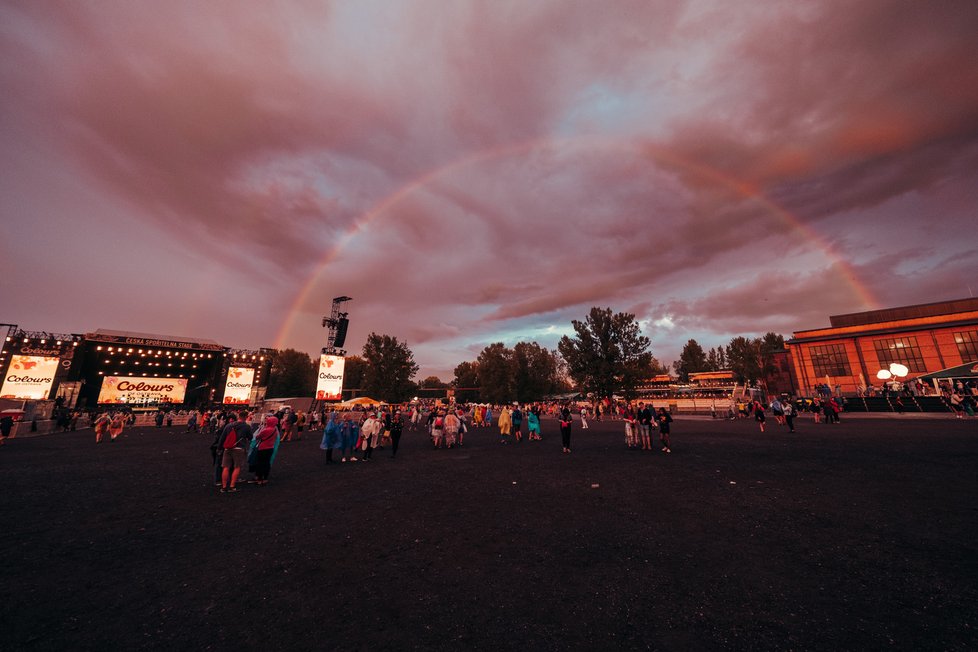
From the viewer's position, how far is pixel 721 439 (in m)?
16.9

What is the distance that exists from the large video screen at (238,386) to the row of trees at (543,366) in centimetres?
2492

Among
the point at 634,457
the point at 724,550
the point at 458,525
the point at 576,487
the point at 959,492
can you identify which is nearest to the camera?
the point at 724,550

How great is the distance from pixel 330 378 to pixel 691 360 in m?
103

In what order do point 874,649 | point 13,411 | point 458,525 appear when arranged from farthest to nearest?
point 13,411
point 458,525
point 874,649

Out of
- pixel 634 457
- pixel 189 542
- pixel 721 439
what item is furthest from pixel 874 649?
pixel 721 439

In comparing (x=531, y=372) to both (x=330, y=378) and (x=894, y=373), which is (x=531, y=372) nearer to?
(x=330, y=378)

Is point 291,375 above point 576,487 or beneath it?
above

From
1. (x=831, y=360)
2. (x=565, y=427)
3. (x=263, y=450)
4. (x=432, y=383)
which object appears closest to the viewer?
(x=263, y=450)

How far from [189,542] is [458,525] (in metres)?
4.41

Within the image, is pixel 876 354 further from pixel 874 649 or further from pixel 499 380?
pixel 874 649

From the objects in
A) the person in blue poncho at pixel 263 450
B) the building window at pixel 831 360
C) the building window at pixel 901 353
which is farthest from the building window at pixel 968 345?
the person in blue poncho at pixel 263 450

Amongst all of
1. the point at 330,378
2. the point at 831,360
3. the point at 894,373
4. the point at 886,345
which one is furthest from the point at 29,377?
the point at 886,345

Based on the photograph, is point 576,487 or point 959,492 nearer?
point 959,492

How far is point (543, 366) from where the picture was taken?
79.2 meters
